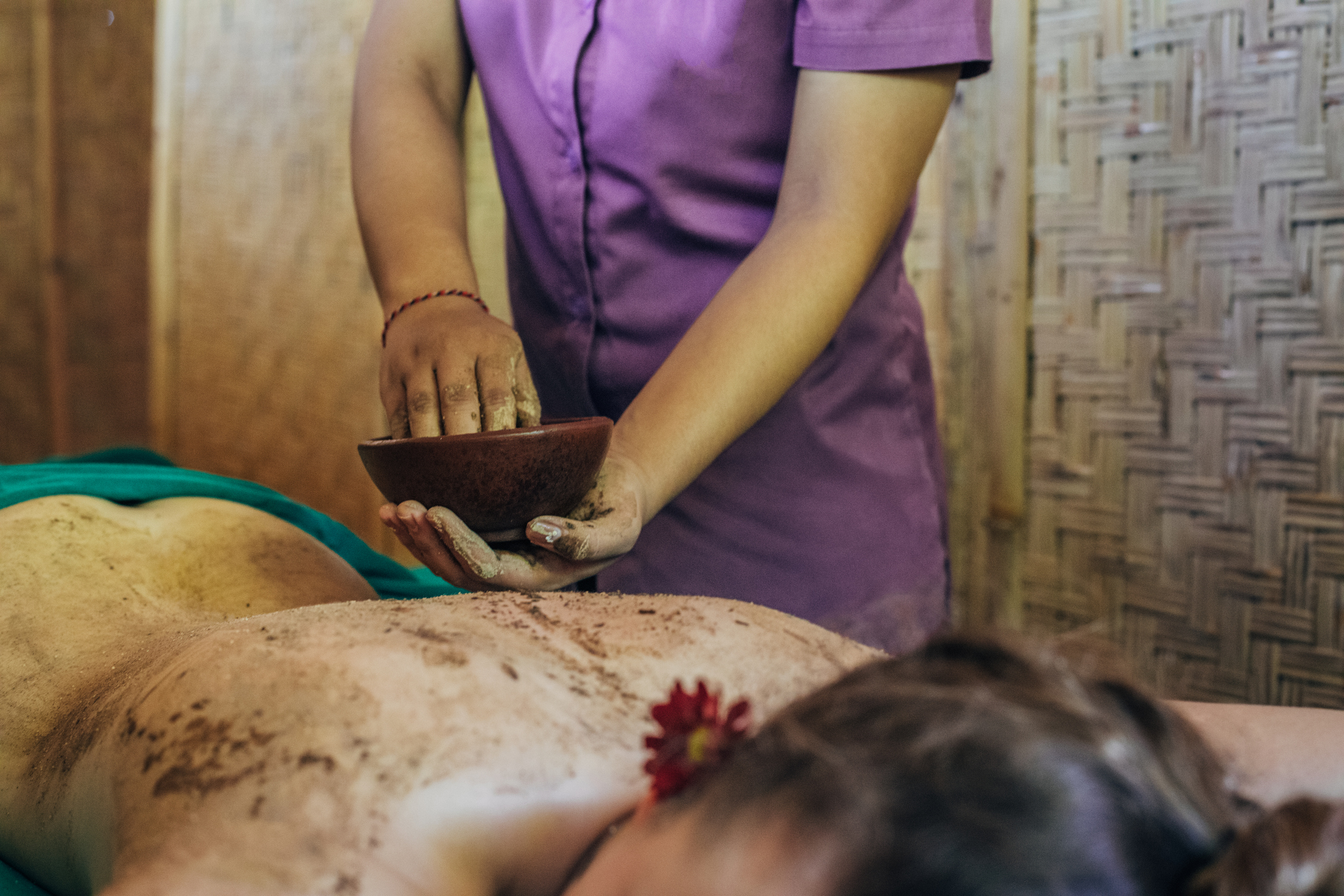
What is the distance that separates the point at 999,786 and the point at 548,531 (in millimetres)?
486

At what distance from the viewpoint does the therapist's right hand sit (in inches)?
41.8

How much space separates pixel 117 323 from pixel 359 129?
296 centimetres

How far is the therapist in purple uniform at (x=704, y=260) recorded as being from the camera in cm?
120

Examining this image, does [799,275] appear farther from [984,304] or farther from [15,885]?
[984,304]

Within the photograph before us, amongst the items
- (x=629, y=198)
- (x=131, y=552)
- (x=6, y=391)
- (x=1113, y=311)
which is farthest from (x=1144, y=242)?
(x=6, y=391)

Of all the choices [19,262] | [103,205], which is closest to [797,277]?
[103,205]

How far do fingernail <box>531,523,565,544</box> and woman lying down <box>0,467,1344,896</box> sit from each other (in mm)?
77

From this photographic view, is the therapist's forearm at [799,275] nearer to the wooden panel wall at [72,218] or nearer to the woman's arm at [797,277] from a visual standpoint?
the woman's arm at [797,277]

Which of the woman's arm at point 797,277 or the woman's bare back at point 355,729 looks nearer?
the woman's bare back at point 355,729

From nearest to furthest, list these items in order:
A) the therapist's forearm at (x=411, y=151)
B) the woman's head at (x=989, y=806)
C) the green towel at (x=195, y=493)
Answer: the woman's head at (x=989, y=806) → the therapist's forearm at (x=411, y=151) → the green towel at (x=195, y=493)

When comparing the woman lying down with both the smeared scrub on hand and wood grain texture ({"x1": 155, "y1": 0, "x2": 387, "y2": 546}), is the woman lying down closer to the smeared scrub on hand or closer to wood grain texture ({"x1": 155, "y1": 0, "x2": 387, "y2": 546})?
the smeared scrub on hand

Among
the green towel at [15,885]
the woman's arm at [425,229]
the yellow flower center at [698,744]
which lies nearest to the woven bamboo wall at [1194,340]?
the woman's arm at [425,229]

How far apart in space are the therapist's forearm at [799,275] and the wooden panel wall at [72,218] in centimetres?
343

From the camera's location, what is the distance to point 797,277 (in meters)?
1.22
